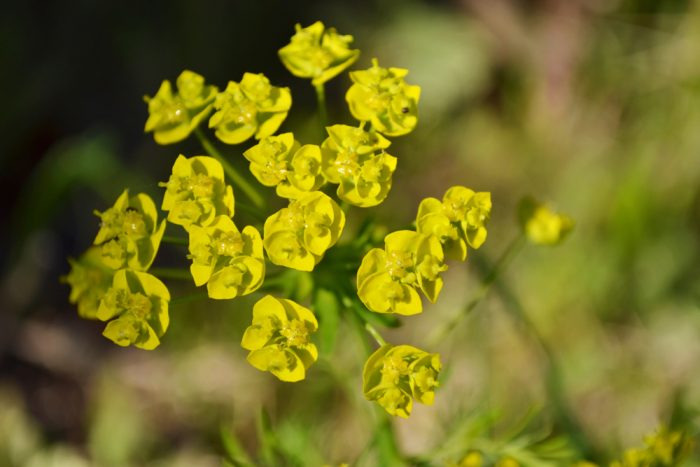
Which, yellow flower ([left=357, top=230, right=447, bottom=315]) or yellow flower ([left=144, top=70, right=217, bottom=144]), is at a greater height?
yellow flower ([left=144, top=70, right=217, bottom=144])

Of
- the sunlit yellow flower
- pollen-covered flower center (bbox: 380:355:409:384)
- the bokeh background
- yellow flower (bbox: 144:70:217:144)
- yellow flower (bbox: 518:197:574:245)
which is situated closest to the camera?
pollen-covered flower center (bbox: 380:355:409:384)

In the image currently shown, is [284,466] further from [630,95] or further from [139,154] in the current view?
[630,95]

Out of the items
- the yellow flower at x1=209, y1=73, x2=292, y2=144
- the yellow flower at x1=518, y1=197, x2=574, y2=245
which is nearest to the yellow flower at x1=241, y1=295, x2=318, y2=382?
the yellow flower at x1=209, y1=73, x2=292, y2=144

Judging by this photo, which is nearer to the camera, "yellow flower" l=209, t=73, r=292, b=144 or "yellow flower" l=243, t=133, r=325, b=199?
"yellow flower" l=243, t=133, r=325, b=199

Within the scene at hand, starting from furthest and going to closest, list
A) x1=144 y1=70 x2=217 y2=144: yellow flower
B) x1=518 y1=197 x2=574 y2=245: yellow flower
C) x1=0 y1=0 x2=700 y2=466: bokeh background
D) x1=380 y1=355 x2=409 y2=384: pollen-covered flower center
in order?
1. x1=0 y1=0 x2=700 y2=466: bokeh background
2. x1=518 y1=197 x2=574 y2=245: yellow flower
3. x1=144 y1=70 x2=217 y2=144: yellow flower
4. x1=380 y1=355 x2=409 y2=384: pollen-covered flower center

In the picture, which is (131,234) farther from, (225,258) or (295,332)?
(295,332)

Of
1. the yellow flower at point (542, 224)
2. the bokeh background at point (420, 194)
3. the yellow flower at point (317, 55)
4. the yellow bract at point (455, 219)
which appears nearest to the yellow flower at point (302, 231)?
the yellow bract at point (455, 219)

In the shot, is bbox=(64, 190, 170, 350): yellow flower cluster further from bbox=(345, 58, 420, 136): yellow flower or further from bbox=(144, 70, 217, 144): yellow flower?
bbox=(345, 58, 420, 136): yellow flower

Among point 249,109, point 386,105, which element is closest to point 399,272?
point 386,105
